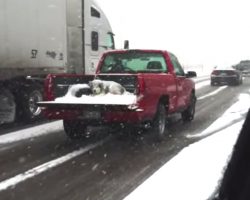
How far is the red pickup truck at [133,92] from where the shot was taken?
957 centimetres

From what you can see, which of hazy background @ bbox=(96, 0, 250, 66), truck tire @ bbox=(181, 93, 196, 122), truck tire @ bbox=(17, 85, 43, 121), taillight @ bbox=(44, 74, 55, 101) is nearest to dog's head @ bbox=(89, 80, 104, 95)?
taillight @ bbox=(44, 74, 55, 101)

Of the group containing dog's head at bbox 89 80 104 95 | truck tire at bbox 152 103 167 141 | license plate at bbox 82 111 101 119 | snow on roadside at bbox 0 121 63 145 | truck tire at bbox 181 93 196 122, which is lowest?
snow on roadside at bbox 0 121 63 145

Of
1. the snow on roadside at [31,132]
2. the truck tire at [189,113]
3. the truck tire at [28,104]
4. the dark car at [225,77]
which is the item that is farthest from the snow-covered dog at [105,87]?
the dark car at [225,77]

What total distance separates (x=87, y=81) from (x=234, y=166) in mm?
9133

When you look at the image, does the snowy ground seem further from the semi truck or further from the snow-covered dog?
the semi truck

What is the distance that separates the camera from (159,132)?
1053 cm

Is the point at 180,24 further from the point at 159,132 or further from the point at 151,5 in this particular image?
the point at 159,132

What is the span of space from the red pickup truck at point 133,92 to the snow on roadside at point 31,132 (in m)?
1.02

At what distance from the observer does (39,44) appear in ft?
45.5

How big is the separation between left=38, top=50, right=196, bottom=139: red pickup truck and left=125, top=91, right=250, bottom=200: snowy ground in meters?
1.07

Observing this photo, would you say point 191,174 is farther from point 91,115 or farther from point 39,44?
point 39,44

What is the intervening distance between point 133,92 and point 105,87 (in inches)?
20.3

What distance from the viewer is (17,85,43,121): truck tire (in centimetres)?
1386

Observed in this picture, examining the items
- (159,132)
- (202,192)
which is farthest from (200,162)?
(159,132)
